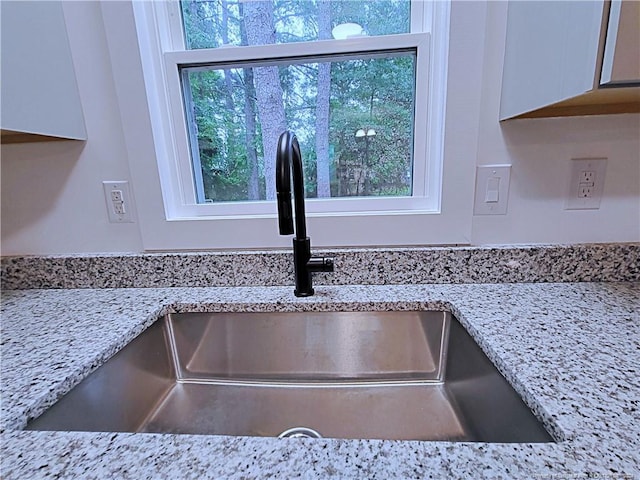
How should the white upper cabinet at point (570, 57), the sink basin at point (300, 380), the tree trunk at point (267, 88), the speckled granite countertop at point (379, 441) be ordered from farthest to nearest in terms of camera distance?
1. the tree trunk at point (267, 88)
2. the sink basin at point (300, 380)
3. the white upper cabinet at point (570, 57)
4. the speckled granite countertop at point (379, 441)

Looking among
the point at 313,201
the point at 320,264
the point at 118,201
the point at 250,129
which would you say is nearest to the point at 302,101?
the point at 250,129

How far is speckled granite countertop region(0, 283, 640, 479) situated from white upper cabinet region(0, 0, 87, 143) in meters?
0.45

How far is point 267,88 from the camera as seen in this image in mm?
875

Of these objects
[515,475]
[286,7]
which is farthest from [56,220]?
[515,475]

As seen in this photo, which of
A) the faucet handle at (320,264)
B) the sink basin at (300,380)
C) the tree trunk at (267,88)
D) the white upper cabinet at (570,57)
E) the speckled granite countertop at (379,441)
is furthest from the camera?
the tree trunk at (267,88)

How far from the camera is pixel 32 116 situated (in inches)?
28.1

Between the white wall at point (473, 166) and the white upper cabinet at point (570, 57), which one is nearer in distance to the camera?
the white upper cabinet at point (570, 57)

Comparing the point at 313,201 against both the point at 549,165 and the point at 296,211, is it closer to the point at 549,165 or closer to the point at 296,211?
the point at 296,211

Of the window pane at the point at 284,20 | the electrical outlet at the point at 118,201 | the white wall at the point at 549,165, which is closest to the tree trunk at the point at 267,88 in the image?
the window pane at the point at 284,20

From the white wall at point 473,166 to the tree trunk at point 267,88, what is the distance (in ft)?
1.04

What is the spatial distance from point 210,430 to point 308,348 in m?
0.27

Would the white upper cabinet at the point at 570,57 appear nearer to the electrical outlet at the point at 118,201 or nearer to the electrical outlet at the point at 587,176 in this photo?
the electrical outlet at the point at 587,176

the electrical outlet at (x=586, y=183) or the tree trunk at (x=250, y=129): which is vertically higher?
the tree trunk at (x=250, y=129)

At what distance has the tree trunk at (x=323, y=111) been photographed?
82 cm
